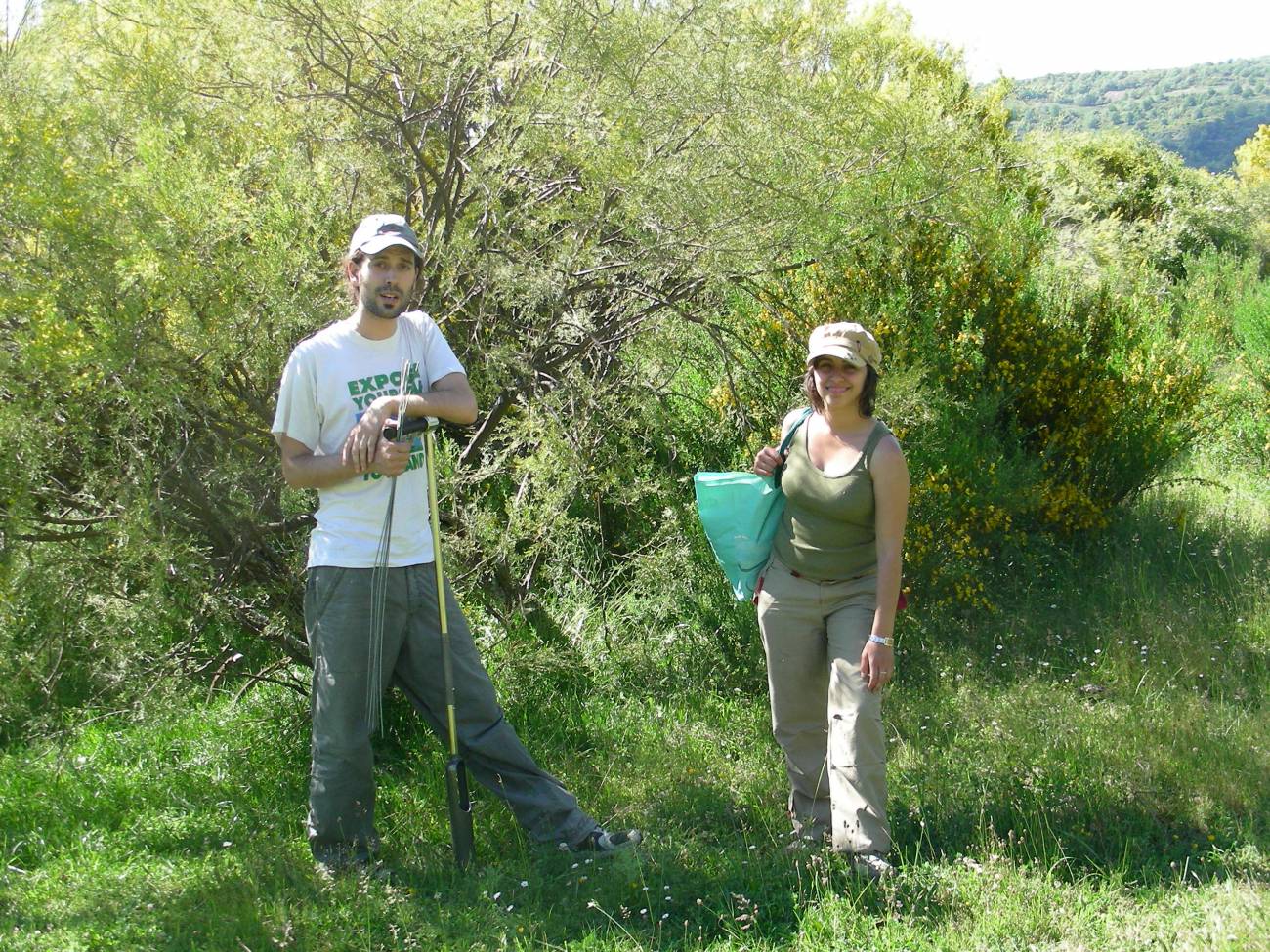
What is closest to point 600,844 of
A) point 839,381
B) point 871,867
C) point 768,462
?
point 871,867

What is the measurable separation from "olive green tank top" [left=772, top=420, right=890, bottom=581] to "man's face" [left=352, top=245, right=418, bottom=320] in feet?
4.63

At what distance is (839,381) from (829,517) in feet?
1.45

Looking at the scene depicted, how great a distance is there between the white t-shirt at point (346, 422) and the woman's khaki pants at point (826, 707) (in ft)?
4.09

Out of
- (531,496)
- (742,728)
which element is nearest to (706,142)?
(531,496)

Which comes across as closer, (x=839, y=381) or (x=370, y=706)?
(x=370, y=706)

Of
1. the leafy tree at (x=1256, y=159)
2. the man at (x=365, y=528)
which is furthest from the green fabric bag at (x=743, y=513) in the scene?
the leafy tree at (x=1256, y=159)

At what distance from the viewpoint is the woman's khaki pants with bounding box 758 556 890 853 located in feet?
12.2

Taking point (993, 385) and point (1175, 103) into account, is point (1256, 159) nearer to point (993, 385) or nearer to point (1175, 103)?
point (993, 385)

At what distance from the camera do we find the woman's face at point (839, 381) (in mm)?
A: 3846

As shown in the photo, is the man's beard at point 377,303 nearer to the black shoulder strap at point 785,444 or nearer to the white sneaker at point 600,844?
the black shoulder strap at point 785,444

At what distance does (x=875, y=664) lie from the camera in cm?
372

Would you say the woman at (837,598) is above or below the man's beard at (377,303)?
below

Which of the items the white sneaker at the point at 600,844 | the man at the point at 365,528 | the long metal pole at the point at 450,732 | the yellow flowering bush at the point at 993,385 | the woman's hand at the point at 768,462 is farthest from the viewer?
the yellow flowering bush at the point at 993,385

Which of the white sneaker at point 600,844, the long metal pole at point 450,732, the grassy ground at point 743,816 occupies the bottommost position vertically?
the grassy ground at point 743,816
